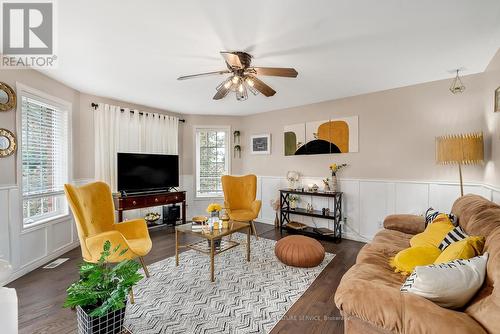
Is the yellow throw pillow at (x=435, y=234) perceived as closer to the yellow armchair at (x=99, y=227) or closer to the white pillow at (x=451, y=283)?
the white pillow at (x=451, y=283)

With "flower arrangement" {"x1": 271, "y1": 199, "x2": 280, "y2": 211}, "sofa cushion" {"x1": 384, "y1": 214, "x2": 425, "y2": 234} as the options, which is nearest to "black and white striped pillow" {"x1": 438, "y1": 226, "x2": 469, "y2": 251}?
"sofa cushion" {"x1": 384, "y1": 214, "x2": 425, "y2": 234}

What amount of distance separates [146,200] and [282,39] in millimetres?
3444

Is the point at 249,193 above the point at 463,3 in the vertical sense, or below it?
below

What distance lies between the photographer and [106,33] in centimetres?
212

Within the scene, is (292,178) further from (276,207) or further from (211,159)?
(211,159)

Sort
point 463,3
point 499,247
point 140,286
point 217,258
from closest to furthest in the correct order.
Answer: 1. point 499,247
2. point 463,3
3. point 140,286
4. point 217,258

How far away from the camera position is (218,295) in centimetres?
236

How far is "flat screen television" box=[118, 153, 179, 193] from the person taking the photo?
4152 mm

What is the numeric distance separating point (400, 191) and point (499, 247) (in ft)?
8.49

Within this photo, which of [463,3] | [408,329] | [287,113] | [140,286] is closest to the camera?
[408,329]

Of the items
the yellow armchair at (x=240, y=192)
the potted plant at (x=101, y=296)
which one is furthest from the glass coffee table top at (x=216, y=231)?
the potted plant at (x=101, y=296)

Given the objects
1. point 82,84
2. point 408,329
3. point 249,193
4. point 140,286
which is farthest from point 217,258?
point 82,84

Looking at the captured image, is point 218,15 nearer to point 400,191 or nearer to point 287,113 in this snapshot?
point 287,113

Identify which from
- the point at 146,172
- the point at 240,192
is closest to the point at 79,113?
the point at 146,172
